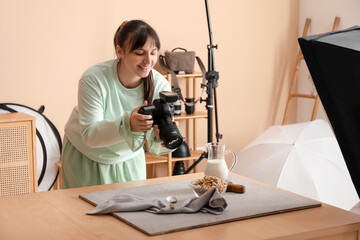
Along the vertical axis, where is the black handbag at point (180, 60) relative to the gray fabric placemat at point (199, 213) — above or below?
above

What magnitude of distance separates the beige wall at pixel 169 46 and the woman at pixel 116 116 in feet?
5.32

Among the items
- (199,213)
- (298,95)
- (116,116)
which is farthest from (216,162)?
(298,95)

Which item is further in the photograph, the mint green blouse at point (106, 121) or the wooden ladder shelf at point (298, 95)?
the wooden ladder shelf at point (298, 95)

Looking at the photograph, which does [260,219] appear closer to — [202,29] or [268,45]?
[202,29]

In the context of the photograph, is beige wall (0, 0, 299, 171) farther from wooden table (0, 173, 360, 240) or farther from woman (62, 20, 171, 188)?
wooden table (0, 173, 360, 240)

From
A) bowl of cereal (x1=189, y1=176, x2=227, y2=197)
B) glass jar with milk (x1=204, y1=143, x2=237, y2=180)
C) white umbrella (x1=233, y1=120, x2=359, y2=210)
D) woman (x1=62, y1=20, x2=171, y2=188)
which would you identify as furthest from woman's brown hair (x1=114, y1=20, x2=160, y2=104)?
white umbrella (x1=233, y1=120, x2=359, y2=210)

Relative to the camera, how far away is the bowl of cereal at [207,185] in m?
1.84

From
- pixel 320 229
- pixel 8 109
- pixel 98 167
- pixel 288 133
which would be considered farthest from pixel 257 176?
pixel 320 229

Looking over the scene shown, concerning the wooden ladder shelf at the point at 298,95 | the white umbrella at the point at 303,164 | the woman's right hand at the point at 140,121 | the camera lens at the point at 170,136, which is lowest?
the white umbrella at the point at 303,164

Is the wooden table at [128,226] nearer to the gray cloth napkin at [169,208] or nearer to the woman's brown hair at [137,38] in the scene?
the gray cloth napkin at [169,208]

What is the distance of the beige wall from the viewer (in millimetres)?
3949

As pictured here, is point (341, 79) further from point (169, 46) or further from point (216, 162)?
point (169, 46)

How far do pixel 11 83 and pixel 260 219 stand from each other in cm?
270

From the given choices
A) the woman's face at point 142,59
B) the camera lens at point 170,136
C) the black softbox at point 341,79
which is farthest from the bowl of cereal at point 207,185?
A: the woman's face at point 142,59
